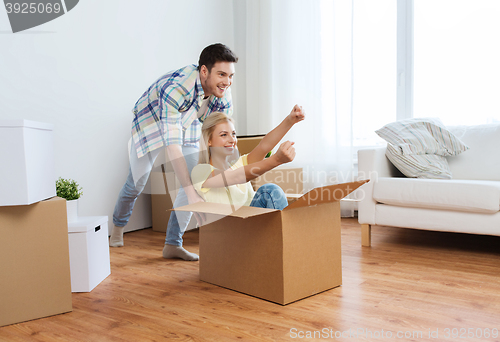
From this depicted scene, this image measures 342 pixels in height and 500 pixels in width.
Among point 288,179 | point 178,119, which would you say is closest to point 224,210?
point 178,119

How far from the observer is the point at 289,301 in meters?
1.28

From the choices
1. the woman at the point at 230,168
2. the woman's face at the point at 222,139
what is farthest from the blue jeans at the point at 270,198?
the woman's face at the point at 222,139

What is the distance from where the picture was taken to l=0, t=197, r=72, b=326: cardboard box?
1173mm

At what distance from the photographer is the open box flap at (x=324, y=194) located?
4.00 ft

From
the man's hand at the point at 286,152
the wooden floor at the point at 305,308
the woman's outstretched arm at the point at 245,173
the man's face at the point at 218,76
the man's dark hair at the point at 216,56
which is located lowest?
the wooden floor at the point at 305,308

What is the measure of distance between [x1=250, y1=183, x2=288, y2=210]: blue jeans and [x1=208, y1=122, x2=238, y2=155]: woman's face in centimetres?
23

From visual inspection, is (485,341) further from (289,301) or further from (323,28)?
(323,28)

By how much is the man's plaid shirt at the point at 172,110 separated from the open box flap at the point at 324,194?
0.56 meters

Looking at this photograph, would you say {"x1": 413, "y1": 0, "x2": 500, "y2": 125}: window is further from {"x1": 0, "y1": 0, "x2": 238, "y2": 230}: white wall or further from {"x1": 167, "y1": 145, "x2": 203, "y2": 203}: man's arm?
{"x1": 167, "y1": 145, "x2": 203, "y2": 203}: man's arm

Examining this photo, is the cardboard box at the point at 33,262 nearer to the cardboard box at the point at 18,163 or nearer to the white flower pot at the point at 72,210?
the cardboard box at the point at 18,163

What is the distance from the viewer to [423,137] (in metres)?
2.23

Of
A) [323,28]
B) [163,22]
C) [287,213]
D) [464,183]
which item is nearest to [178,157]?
[287,213]

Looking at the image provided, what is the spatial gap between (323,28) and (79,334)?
8.37ft

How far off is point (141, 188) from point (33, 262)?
0.92 meters
